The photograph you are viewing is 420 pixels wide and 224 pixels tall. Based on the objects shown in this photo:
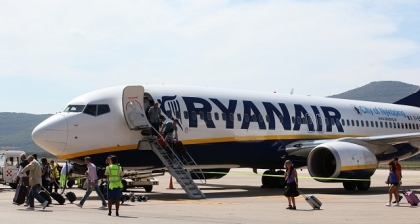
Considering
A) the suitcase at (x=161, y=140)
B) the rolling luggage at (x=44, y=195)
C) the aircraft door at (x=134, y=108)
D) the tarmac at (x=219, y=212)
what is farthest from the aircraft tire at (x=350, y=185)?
the rolling luggage at (x=44, y=195)

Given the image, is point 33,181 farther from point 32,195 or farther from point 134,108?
point 134,108

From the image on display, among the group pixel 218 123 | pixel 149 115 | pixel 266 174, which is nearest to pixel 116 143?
pixel 149 115

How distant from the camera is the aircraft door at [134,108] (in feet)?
79.2

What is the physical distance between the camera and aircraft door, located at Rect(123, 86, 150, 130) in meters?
24.1

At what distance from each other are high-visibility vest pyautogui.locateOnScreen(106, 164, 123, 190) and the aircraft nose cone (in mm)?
5226

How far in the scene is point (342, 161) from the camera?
27.1 m

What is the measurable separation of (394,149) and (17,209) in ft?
59.4

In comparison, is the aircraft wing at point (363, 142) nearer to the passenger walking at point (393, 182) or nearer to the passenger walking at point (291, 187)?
the passenger walking at point (393, 182)

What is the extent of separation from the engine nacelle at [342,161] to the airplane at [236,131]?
4 cm

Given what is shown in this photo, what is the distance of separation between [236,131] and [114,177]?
9641 mm

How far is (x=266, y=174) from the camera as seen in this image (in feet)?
106

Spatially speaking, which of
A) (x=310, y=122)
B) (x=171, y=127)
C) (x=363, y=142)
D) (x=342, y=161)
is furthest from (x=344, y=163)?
(x=171, y=127)

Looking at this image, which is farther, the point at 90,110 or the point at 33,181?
the point at 90,110

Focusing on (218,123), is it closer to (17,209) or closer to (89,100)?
(89,100)
